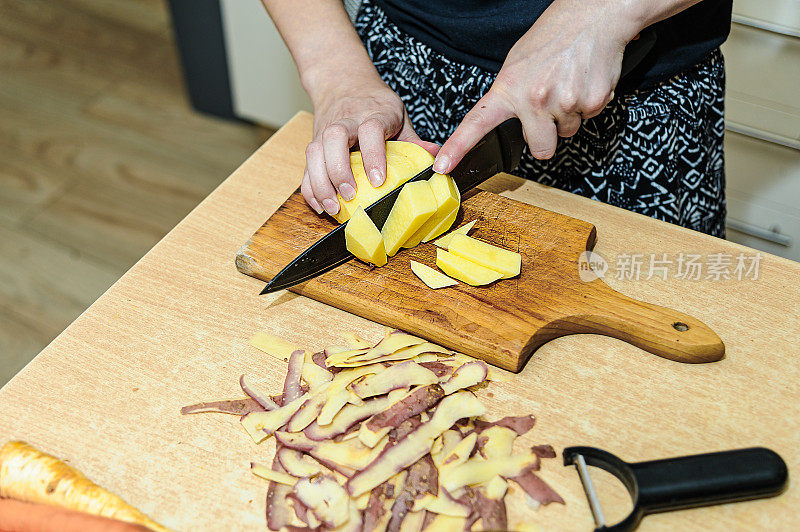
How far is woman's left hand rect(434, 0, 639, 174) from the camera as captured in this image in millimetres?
927

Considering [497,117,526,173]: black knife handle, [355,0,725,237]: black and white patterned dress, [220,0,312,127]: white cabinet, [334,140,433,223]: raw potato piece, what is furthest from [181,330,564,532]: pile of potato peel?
[220,0,312,127]: white cabinet

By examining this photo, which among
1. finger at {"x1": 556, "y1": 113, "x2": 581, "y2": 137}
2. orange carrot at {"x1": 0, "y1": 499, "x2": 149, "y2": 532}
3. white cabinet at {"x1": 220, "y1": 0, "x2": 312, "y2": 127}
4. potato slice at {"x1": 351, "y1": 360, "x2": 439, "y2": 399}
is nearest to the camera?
orange carrot at {"x1": 0, "y1": 499, "x2": 149, "y2": 532}

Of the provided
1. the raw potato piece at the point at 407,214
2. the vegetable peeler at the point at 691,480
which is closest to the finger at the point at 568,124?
the raw potato piece at the point at 407,214

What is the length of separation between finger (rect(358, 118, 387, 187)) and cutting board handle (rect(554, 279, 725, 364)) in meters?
0.32

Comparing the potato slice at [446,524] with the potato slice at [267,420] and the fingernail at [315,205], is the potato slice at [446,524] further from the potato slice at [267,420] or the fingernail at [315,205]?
the fingernail at [315,205]

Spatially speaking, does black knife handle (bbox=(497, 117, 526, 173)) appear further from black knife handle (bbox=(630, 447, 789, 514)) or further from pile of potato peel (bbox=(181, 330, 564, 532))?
black knife handle (bbox=(630, 447, 789, 514))

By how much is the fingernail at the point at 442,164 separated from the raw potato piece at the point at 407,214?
3 cm

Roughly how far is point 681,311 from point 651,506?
1.03 feet

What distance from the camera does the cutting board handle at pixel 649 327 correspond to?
82 centimetres

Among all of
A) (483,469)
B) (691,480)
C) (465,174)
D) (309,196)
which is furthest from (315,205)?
(691,480)

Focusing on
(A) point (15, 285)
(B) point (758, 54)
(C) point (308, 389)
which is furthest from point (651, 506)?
(A) point (15, 285)

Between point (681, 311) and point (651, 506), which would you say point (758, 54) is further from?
point (651, 506)

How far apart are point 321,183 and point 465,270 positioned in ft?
0.79

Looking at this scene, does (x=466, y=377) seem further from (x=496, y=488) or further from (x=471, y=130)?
(x=471, y=130)
